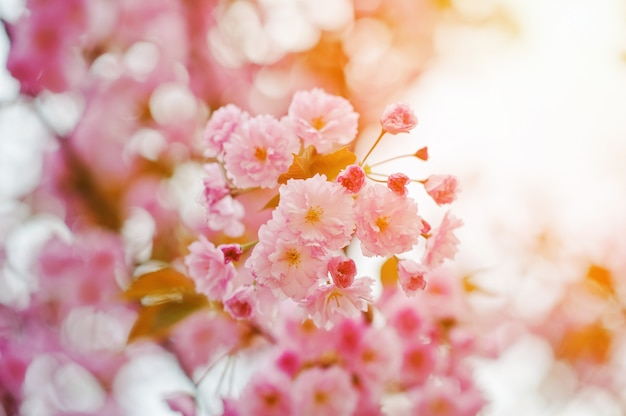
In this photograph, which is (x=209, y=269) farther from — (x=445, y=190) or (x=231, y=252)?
(x=445, y=190)

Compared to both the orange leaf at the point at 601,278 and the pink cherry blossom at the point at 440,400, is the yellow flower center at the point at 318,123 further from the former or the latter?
the orange leaf at the point at 601,278

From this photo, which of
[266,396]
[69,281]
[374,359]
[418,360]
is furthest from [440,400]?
[69,281]

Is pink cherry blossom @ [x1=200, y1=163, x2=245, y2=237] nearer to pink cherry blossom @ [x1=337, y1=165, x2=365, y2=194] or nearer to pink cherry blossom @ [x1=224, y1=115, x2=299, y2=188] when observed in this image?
pink cherry blossom @ [x1=224, y1=115, x2=299, y2=188]

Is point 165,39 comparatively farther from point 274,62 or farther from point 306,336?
point 306,336

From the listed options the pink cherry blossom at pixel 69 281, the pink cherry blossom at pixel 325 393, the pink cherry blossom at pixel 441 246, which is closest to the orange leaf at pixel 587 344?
the pink cherry blossom at pixel 325 393

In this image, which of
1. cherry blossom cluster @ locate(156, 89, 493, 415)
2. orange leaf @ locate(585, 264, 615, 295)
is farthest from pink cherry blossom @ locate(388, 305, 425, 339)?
orange leaf @ locate(585, 264, 615, 295)
